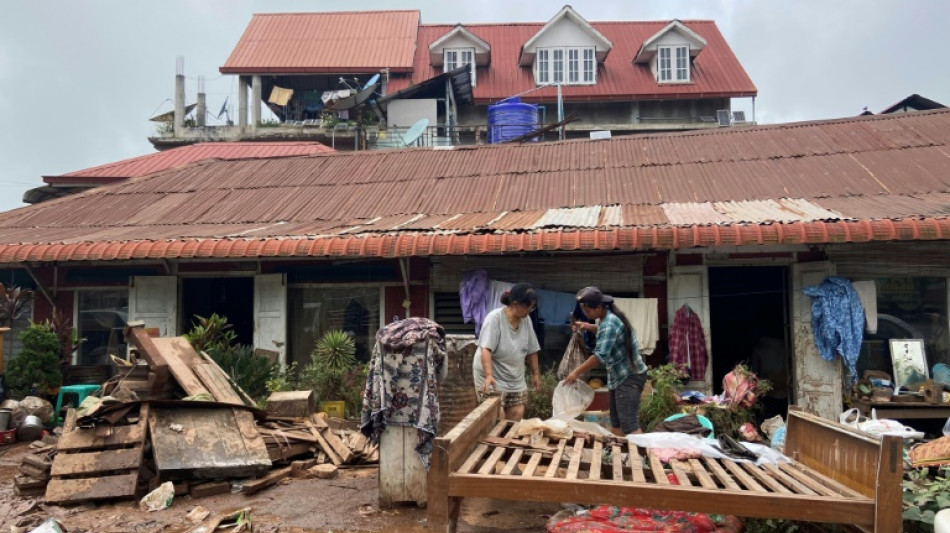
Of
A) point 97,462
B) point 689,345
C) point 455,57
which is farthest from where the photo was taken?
point 455,57

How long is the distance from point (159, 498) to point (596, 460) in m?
3.74

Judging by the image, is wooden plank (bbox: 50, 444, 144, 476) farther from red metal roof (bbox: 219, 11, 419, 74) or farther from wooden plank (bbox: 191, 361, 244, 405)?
red metal roof (bbox: 219, 11, 419, 74)

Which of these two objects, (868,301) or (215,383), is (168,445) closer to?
(215,383)

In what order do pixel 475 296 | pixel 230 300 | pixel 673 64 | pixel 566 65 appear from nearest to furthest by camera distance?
pixel 475 296
pixel 230 300
pixel 673 64
pixel 566 65

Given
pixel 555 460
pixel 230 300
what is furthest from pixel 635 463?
pixel 230 300

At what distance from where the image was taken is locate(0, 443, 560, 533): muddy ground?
15.4 feet

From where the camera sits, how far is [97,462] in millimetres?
5637

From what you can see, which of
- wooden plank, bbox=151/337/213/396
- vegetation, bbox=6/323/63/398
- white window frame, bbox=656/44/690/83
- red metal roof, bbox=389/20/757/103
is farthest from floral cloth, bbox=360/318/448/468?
white window frame, bbox=656/44/690/83

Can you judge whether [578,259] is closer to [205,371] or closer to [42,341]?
[205,371]

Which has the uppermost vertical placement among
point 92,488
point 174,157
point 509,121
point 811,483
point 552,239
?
point 509,121

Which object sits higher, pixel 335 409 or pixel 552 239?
pixel 552 239

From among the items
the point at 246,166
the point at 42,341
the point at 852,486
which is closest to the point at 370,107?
the point at 246,166

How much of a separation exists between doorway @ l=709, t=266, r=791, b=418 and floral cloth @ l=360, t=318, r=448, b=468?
5.22 metres

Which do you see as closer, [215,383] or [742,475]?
[742,475]
